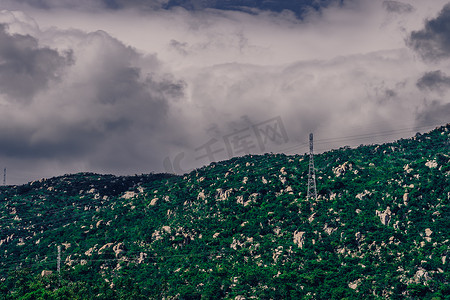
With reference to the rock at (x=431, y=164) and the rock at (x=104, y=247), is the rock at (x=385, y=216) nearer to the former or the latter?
the rock at (x=431, y=164)

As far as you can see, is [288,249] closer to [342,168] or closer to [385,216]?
[385,216]

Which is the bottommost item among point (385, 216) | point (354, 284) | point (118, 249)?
point (354, 284)

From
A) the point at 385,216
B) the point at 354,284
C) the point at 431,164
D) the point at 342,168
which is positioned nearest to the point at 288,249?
the point at 354,284

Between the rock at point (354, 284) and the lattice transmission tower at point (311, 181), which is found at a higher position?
the lattice transmission tower at point (311, 181)

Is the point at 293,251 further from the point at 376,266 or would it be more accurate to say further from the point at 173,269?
the point at 173,269

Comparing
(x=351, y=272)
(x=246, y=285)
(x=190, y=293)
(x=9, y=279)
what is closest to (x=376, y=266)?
(x=351, y=272)

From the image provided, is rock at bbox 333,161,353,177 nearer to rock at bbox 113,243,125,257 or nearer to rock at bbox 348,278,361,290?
rock at bbox 348,278,361,290

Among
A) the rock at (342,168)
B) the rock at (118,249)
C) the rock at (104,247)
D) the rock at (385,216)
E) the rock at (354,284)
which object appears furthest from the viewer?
the rock at (342,168)

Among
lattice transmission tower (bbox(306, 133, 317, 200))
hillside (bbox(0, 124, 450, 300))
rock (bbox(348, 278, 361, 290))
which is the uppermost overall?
lattice transmission tower (bbox(306, 133, 317, 200))

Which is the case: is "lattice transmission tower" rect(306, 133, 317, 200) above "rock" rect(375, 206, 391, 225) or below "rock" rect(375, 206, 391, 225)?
above

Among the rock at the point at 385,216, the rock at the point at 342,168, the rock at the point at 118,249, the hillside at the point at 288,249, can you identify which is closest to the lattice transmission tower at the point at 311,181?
the hillside at the point at 288,249

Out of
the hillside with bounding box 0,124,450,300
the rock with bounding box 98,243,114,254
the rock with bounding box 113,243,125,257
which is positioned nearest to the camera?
the hillside with bounding box 0,124,450,300

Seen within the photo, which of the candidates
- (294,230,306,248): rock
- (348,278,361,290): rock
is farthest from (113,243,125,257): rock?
(348,278,361,290): rock

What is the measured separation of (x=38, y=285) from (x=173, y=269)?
128 ft
